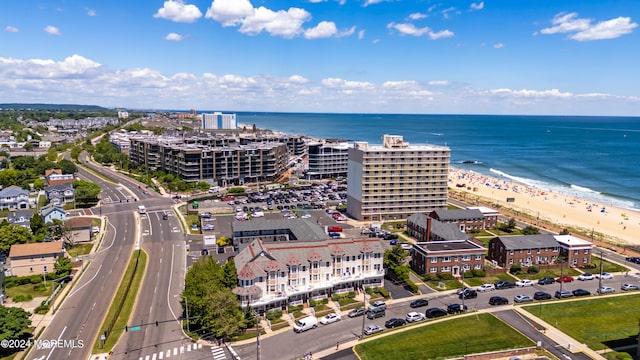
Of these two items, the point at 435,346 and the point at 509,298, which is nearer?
the point at 435,346

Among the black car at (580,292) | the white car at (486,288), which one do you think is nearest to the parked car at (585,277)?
the black car at (580,292)

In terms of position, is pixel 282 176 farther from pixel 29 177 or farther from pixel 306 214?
pixel 29 177

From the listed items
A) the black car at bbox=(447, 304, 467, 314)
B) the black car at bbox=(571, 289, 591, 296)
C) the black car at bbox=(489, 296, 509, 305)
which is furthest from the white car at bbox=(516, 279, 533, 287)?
the black car at bbox=(447, 304, 467, 314)

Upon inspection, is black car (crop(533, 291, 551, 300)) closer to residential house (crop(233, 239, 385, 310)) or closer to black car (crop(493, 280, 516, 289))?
black car (crop(493, 280, 516, 289))

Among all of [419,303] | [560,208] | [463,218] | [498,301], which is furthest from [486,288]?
[560,208]

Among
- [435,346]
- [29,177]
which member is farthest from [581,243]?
[29,177]
